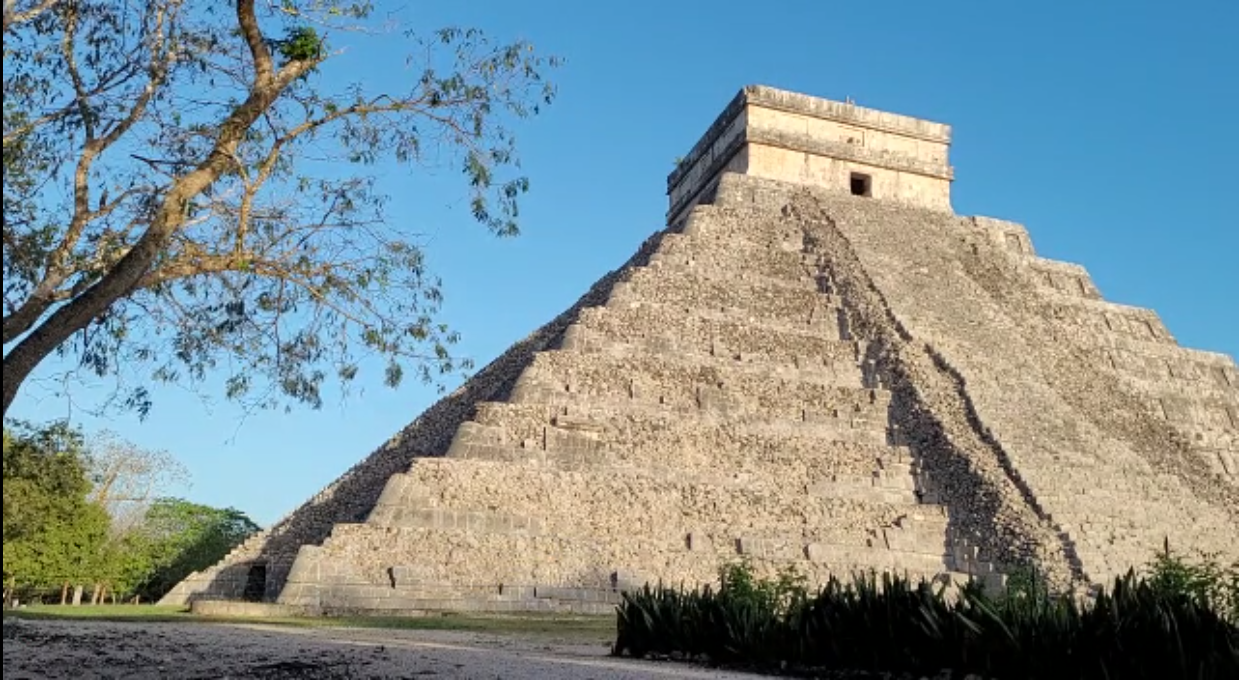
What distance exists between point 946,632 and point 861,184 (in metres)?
22.4

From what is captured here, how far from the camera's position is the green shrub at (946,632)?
6.13m

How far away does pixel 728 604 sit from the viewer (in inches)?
368

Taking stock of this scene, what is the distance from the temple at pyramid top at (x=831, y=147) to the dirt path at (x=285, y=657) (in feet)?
62.0

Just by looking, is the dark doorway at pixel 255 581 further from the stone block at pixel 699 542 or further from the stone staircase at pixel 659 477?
the stone block at pixel 699 542

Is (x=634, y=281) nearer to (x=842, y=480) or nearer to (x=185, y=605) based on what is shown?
(x=842, y=480)

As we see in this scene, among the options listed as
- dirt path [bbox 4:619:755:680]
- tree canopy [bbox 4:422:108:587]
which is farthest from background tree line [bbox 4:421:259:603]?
dirt path [bbox 4:619:755:680]

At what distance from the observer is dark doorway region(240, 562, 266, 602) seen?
18438 millimetres

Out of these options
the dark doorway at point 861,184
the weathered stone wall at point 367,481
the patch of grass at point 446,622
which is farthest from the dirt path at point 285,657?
the dark doorway at point 861,184

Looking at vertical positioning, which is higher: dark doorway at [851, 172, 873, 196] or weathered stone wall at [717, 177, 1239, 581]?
dark doorway at [851, 172, 873, 196]

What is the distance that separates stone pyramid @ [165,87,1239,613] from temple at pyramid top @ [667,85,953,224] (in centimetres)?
114

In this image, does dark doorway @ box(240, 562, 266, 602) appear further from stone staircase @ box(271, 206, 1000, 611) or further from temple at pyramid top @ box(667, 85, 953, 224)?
temple at pyramid top @ box(667, 85, 953, 224)

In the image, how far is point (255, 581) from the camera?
1869 cm

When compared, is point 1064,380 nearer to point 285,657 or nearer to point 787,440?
point 787,440

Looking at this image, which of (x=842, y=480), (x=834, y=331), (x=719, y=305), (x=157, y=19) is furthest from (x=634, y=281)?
(x=157, y=19)
